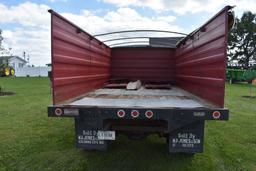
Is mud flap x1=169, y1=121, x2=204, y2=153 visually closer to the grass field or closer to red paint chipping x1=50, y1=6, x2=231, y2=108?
red paint chipping x1=50, y1=6, x2=231, y2=108

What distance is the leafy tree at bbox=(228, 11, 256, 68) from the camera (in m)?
31.7

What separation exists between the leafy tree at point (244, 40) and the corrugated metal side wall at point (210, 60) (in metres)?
30.6

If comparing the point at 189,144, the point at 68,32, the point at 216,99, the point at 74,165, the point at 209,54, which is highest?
the point at 68,32

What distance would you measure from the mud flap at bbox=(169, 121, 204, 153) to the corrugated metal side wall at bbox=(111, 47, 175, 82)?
3.56 m

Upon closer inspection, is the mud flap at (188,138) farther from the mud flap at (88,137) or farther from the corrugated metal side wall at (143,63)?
the corrugated metal side wall at (143,63)

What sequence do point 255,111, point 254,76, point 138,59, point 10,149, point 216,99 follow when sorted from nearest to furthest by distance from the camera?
point 216,99 < point 10,149 < point 138,59 < point 255,111 < point 254,76

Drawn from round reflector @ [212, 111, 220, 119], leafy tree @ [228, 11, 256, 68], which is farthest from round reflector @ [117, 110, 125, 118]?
leafy tree @ [228, 11, 256, 68]

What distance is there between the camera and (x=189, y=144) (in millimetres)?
2939

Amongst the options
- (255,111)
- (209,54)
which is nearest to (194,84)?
(209,54)

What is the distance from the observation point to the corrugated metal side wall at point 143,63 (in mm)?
6469

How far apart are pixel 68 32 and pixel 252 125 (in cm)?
518

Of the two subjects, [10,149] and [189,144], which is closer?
[189,144]

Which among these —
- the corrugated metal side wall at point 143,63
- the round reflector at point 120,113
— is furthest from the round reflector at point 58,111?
the corrugated metal side wall at point 143,63

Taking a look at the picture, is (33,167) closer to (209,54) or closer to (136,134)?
(136,134)
